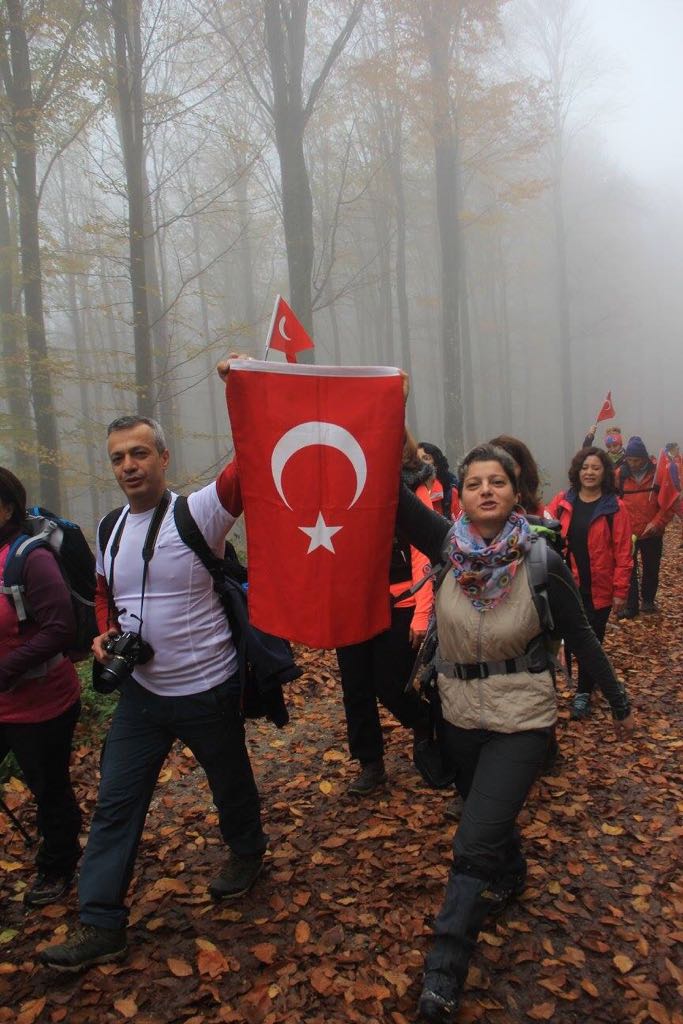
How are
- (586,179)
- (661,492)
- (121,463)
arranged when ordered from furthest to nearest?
(586,179) < (661,492) < (121,463)

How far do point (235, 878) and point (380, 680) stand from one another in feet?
4.83

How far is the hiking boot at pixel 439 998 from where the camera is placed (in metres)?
2.61

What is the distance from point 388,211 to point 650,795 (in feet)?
83.6

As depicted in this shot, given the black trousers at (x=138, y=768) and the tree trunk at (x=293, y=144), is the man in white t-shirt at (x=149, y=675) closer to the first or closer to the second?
the black trousers at (x=138, y=768)

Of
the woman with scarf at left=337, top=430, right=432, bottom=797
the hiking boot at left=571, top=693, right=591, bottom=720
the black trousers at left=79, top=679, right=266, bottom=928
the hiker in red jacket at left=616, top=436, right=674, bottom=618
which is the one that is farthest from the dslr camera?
the hiker in red jacket at left=616, top=436, right=674, bottom=618

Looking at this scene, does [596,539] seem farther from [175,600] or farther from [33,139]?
[33,139]

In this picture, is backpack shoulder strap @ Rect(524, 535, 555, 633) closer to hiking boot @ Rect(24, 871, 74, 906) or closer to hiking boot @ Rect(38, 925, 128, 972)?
hiking boot @ Rect(38, 925, 128, 972)

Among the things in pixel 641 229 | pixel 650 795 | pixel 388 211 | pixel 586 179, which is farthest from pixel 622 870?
pixel 641 229

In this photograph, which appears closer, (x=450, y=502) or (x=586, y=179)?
(x=450, y=502)

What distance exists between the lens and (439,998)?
262cm

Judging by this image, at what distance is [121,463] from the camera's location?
3.09 metres

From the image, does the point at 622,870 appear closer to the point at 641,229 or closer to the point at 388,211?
the point at 388,211

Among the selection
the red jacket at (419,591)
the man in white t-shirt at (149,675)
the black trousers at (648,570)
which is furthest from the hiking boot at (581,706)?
the man in white t-shirt at (149,675)

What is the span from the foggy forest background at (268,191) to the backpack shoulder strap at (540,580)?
620 centimetres
